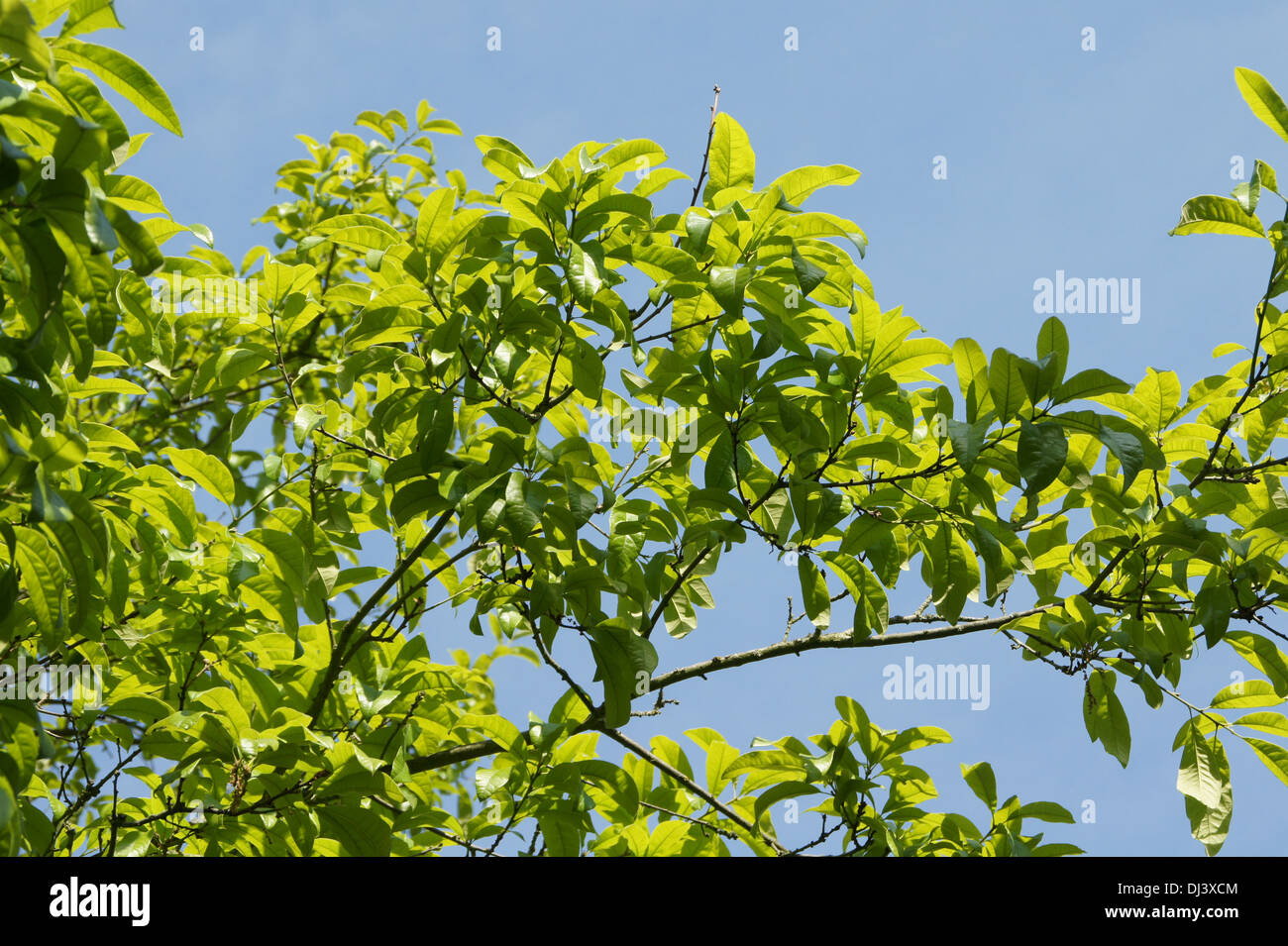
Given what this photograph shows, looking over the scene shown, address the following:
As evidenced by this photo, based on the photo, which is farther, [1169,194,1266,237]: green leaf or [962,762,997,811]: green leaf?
[962,762,997,811]: green leaf

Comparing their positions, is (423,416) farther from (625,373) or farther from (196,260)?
(196,260)

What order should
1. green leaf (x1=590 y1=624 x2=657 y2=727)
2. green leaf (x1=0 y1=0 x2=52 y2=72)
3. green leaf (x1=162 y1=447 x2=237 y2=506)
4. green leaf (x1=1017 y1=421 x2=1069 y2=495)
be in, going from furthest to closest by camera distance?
green leaf (x1=162 y1=447 x2=237 y2=506)
green leaf (x1=590 y1=624 x2=657 y2=727)
green leaf (x1=1017 y1=421 x2=1069 y2=495)
green leaf (x1=0 y1=0 x2=52 y2=72)

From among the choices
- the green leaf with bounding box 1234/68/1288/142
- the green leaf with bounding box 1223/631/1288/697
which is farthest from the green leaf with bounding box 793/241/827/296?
the green leaf with bounding box 1223/631/1288/697

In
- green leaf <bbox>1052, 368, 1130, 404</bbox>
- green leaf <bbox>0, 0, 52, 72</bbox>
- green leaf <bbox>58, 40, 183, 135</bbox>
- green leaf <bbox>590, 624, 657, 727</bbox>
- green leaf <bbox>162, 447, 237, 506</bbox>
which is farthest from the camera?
green leaf <bbox>162, 447, 237, 506</bbox>

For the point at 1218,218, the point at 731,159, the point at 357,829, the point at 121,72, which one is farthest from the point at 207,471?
the point at 1218,218

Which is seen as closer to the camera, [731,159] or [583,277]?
[583,277]

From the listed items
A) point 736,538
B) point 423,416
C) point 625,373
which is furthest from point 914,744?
point 423,416

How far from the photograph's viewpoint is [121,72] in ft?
6.83

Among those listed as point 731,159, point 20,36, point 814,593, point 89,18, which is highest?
point 731,159

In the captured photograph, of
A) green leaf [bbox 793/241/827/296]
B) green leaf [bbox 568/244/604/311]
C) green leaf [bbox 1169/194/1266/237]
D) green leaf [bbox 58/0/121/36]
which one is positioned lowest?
green leaf [bbox 793/241/827/296]

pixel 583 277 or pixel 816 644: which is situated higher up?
pixel 583 277

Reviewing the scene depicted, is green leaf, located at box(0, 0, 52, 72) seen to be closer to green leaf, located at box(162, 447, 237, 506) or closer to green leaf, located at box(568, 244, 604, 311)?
green leaf, located at box(568, 244, 604, 311)

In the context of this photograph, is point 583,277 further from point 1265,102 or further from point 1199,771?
point 1199,771

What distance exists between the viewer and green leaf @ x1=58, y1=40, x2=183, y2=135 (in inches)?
81.2
